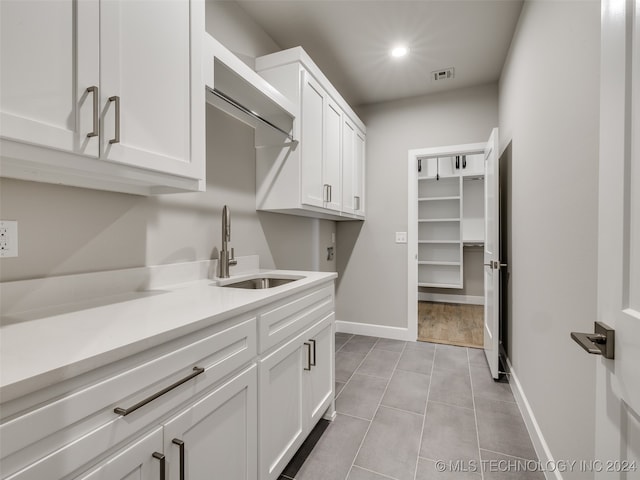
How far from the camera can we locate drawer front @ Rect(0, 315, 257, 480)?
20.6 inches

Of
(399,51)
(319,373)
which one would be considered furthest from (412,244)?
(319,373)

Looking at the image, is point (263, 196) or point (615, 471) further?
point (263, 196)

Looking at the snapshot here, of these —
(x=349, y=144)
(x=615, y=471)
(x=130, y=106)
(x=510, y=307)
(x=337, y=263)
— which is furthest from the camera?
(x=337, y=263)

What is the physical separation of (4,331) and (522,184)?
8.58 feet

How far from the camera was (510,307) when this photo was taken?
2.55m

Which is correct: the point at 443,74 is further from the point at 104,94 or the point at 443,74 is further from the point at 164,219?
the point at 104,94

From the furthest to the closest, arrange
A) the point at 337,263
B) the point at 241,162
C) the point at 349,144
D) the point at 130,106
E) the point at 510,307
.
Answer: the point at 337,263, the point at 349,144, the point at 510,307, the point at 241,162, the point at 130,106

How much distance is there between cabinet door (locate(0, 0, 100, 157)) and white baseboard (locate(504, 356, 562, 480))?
218cm

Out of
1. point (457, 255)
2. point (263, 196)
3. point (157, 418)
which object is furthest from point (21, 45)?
point (457, 255)

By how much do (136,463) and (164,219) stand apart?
1.03 m

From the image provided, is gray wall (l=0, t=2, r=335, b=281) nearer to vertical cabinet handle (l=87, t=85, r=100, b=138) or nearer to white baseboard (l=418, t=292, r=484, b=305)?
vertical cabinet handle (l=87, t=85, r=100, b=138)

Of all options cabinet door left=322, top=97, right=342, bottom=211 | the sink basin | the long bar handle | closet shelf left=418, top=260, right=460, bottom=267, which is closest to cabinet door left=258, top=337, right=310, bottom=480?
the long bar handle

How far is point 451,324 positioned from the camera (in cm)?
396

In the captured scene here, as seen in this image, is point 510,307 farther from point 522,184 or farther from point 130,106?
point 130,106
